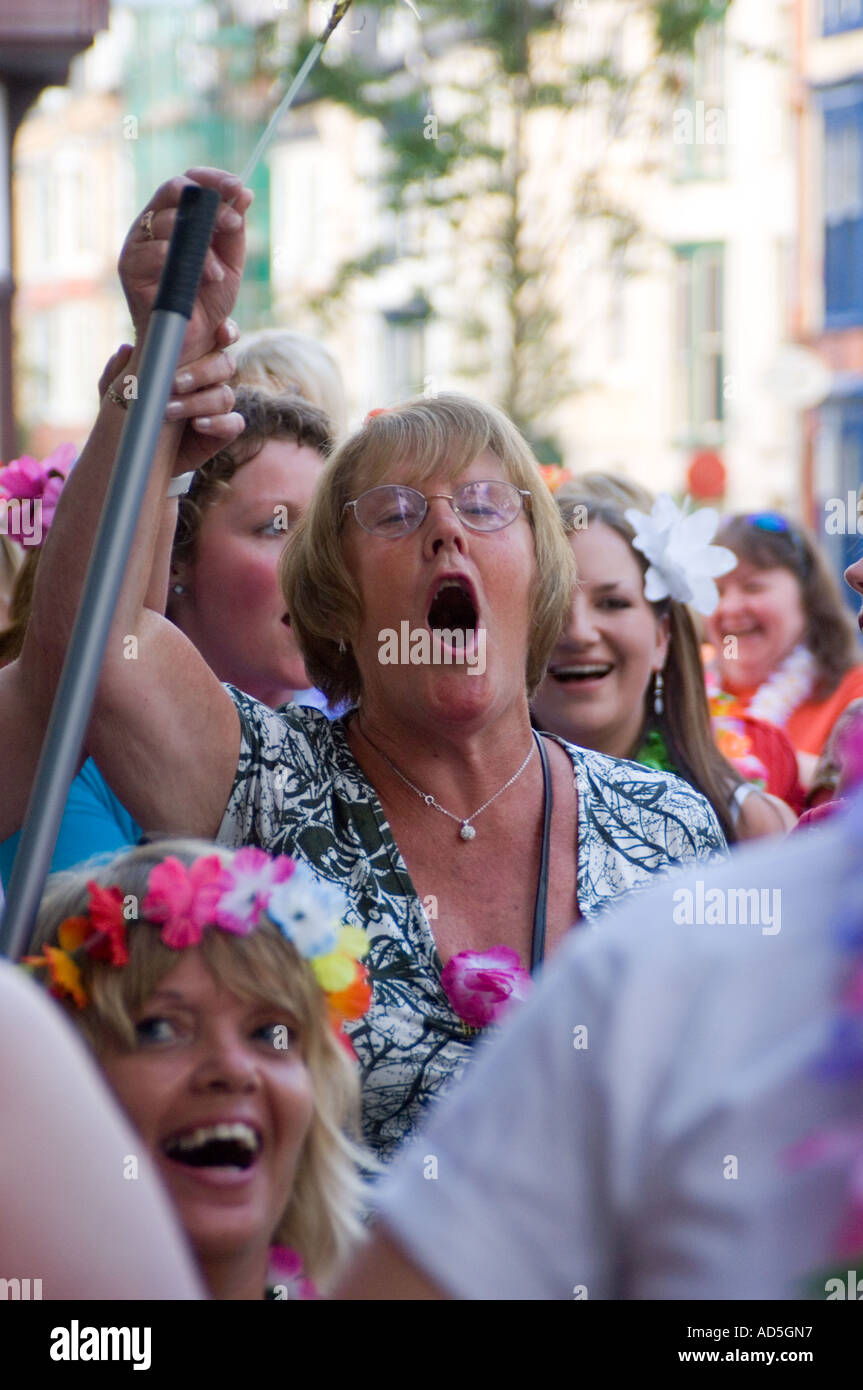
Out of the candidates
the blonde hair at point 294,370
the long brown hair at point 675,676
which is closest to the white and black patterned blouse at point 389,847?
the long brown hair at point 675,676

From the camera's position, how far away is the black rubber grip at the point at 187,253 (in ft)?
5.33

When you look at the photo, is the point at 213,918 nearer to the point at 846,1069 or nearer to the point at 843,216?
the point at 846,1069

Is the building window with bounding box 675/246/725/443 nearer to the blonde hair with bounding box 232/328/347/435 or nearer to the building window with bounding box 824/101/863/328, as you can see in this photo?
the building window with bounding box 824/101/863/328

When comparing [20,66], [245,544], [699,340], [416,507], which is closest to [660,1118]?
[416,507]

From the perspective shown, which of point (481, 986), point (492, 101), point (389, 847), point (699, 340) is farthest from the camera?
point (699, 340)

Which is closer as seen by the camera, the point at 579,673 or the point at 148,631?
the point at 148,631

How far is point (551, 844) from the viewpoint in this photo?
87.4 inches

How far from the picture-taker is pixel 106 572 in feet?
5.26

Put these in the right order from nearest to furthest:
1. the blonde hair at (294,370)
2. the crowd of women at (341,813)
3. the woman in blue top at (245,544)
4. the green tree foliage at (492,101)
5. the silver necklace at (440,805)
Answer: the crowd of women at (341,813) < the silver necklace at (440,805) < the woman in blue top at (245,544) < the blonde hair at (294,370) < the green tree foliage at (492,101)

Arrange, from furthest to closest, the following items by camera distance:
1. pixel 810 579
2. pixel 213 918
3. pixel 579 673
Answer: pixel 810 579, pixel 579 673, pixel 213 918

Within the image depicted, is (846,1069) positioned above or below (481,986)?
below

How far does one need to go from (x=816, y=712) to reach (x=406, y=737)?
2401mm

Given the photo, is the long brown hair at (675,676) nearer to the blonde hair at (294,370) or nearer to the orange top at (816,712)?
the blonde hair at (294,370)

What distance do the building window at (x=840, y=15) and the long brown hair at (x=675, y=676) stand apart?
57.5 feet
